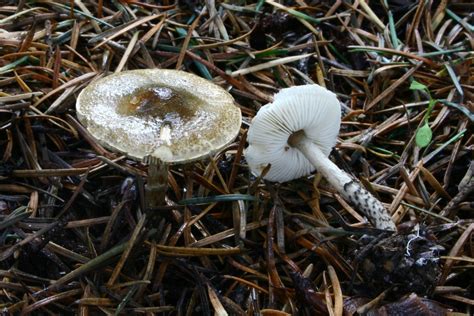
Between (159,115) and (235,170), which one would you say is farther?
(235,170)

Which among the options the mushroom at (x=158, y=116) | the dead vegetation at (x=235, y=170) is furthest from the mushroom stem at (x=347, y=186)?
the mushroom at (x=158, y=116)

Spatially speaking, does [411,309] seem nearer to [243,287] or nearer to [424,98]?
[243,287]

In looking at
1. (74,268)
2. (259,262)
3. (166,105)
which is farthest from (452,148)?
(74,268)

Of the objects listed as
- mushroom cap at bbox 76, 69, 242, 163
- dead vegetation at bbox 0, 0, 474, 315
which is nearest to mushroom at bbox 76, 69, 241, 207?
mushroom cap at bbox 76, 69, 242, 163

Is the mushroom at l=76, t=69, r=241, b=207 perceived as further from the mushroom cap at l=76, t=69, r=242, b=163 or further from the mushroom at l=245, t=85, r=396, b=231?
the mushroom at l=245, t=85, r=396, b=231

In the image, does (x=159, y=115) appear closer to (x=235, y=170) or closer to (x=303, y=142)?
(x=235, y=170)

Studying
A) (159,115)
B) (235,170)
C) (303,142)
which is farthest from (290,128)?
(159,115)
